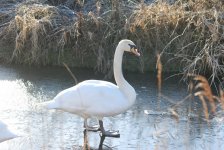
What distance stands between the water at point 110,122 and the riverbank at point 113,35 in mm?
701

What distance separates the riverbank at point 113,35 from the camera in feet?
34.4

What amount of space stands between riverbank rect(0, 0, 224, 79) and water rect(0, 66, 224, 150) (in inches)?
27.6

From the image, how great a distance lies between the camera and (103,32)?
1090 centimetres

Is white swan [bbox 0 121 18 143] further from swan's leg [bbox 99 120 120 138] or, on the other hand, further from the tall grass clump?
the tall grass clump

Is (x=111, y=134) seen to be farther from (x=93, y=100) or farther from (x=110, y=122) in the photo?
(x=110, y=122)

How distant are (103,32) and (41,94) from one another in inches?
94.4

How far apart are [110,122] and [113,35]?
3.37 m

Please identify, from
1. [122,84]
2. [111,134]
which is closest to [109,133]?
[111,134]

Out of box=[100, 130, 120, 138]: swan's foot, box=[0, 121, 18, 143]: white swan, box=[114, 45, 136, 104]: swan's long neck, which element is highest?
box=[114, 45, 136, 104]: swan's long neck

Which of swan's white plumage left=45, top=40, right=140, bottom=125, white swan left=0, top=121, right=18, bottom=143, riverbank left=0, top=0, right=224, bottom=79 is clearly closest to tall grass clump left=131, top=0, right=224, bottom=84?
riverbank left=0, top=0, right=224, bottom=79

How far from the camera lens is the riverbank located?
1050 centimetres

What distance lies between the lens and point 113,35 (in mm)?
10852

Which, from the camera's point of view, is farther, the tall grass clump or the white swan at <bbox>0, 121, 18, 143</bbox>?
the tall grass clump

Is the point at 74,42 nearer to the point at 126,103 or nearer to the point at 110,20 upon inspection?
the point at 110,20
